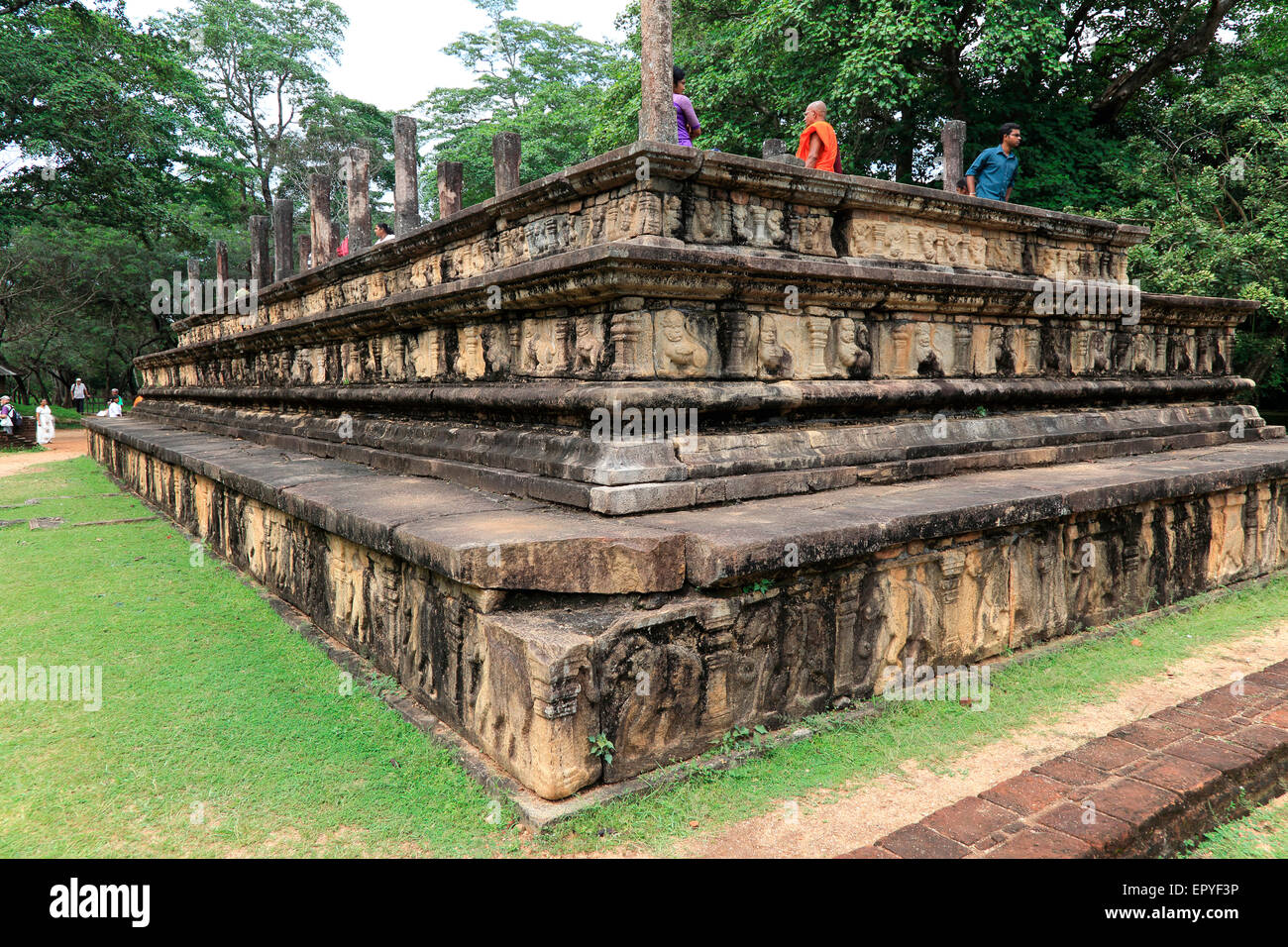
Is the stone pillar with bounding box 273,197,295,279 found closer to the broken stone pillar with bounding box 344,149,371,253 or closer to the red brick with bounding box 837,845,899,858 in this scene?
the broken stone pillar with bounding box 344,149,371,253

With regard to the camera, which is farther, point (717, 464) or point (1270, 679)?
point (717, 464)

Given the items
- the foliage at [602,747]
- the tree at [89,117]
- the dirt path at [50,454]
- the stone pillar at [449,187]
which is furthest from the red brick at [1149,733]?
the tree at [89,117]

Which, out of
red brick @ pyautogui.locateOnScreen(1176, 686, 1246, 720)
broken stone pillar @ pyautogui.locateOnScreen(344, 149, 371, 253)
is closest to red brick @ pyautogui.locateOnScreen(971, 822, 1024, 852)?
red brick @ pyautogui.locateOnScreen(1176, 686, 1246, 720)

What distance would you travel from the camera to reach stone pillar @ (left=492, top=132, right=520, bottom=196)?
5.32m

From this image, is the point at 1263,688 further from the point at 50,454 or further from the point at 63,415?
the point at 63,415

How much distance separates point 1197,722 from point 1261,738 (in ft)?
0.61

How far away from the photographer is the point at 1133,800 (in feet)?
7.73

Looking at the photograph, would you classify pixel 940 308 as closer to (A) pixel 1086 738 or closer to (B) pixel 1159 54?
(A) pixel 1086 738

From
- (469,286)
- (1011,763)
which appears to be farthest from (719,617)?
(469,286)

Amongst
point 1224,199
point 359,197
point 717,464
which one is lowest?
point 717,464

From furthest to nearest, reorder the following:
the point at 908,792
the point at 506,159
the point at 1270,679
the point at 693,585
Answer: the point at 506,159, the point at 1270,679, the point at 693,585, the point at 908,792

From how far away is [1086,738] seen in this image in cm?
306

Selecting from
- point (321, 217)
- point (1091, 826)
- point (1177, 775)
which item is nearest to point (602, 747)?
point (1091, 826)

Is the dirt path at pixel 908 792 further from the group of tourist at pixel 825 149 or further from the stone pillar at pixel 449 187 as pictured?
the stone pillar at pixel 449 187
